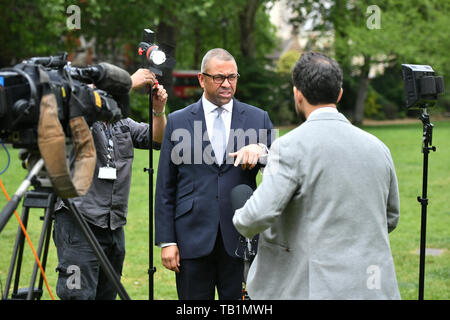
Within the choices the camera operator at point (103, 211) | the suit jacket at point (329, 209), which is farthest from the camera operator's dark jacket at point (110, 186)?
the suit jacket at point (329, 209)

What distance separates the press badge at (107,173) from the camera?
4223 mm

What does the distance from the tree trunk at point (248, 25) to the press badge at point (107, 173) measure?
99.3 ft

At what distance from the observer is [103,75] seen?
2.98 m

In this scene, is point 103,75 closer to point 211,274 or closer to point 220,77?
point 220,77

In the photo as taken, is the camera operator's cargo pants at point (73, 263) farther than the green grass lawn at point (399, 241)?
No

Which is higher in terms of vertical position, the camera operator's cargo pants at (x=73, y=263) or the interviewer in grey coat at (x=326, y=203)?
the interviewer in grey coat at (x=326, y=203)

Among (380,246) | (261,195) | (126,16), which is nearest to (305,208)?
(261,195)

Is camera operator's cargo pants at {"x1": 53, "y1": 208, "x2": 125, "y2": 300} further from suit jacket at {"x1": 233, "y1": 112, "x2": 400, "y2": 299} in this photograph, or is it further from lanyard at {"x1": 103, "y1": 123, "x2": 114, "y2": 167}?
suit jacket at {"x1": 233, "y1": 112, "x2": 400, "y2": 299}

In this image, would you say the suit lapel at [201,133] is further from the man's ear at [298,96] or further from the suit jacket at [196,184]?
the man's ear at [298,96]

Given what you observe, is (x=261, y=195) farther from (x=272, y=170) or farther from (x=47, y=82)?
(x=47, y=82)

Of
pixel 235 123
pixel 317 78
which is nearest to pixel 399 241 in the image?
pixel 235 123

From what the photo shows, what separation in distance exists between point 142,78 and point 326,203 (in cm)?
178

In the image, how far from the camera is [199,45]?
141ft
